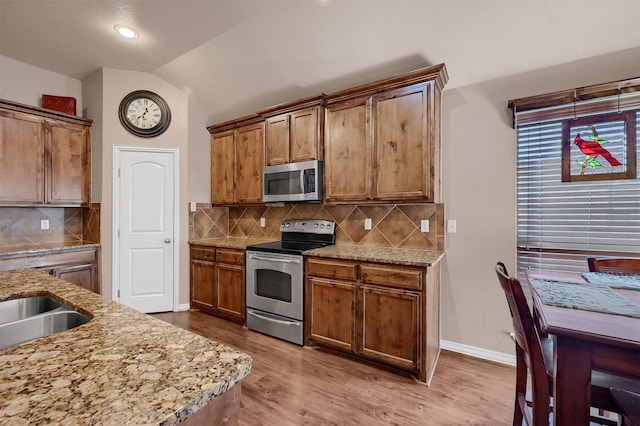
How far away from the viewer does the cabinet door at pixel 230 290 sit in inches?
130

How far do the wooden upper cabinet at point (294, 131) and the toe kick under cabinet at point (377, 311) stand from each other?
3.71 feet

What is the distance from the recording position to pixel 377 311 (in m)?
2.41

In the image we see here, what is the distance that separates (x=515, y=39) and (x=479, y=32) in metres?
0.26

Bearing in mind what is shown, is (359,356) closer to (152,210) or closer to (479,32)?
(479,32)

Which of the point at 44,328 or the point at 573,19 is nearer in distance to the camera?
the point at 44,328

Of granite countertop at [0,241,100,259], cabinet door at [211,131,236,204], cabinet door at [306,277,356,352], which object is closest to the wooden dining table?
cabinet door at [306,277,356,352]

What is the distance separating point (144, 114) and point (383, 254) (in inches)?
130

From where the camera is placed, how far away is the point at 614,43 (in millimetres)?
2053

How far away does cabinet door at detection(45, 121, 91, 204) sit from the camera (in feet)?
10.9

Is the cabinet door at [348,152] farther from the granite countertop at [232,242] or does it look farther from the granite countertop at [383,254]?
the granite countertop at [232,242]

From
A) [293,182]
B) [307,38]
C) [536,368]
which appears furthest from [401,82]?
[536,368]

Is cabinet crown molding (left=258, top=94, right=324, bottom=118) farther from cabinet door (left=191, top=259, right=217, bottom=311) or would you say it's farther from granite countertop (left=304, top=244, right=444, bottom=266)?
cabinet door (left=191, top=259, right=217, bottom=311)

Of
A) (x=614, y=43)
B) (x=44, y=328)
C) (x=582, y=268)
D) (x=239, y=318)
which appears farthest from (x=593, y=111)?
(x=239, y=318)

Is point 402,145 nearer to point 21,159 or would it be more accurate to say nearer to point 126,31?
point 126,31
